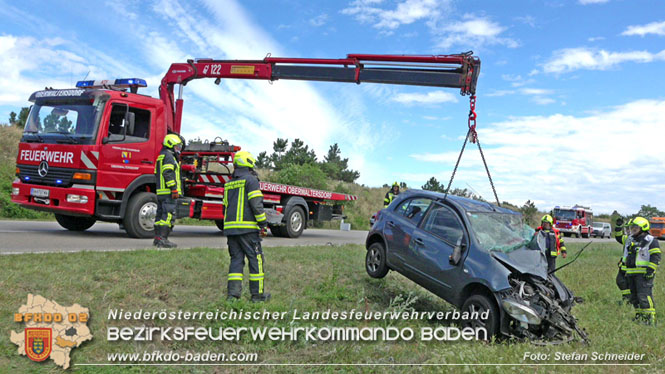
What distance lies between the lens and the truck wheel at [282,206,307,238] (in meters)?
13.6

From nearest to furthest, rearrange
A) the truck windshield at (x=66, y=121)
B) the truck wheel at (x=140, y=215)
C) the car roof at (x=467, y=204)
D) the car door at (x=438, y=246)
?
1. the car door at (x=438, y=246)
2. the car roof at (x=467, y=204)
3. the truck windshield at (x=66, y=121)
4. the truck wheel at (x=140, y=215)

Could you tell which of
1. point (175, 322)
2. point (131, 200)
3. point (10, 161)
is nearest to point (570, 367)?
point (175, 322)

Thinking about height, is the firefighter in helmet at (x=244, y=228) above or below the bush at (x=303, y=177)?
below

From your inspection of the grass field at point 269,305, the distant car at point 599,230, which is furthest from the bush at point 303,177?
the distant car at point 599,230

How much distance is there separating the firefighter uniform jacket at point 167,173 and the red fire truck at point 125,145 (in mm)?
1381

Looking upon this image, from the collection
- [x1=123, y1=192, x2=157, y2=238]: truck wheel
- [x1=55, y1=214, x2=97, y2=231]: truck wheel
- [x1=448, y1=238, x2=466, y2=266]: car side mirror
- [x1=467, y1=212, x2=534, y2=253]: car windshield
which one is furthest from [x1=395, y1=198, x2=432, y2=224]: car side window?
[x1=55, y1=214, x2=97, y2=231]: truck wheel

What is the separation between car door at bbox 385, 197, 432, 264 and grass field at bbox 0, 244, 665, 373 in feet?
2.36

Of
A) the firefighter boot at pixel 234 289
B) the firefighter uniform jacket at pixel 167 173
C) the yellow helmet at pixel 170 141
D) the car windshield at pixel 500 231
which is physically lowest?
the firefighter boot at pixel 234 289

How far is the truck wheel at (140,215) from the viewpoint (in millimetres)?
10031

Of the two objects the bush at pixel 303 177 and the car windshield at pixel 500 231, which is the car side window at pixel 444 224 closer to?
the car windshield at pixel 500 231

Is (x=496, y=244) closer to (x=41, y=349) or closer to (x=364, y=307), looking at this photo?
(x=364, y=307)

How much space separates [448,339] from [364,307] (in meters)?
1.43

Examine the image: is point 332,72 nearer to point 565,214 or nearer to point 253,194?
point 253,194

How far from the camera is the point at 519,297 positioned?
523cm
